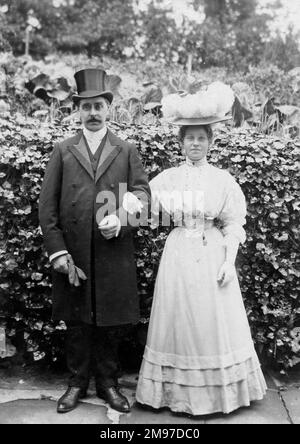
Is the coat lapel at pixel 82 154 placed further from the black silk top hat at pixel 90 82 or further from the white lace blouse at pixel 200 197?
the white lace blouse at pixel 200 197

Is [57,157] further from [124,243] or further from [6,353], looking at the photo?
[6,353]

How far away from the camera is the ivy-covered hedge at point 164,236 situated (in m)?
3.84

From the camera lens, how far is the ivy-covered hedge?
384 cm

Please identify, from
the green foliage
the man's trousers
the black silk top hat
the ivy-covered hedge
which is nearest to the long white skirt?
the man's trousers

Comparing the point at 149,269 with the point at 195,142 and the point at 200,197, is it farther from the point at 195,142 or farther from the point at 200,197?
the point at 195,142

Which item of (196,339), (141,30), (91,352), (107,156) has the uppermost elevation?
(141,30)

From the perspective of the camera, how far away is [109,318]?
129 inches

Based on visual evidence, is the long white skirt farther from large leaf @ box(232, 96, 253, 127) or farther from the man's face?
large leaf @ box(232, 96, 253, 127)

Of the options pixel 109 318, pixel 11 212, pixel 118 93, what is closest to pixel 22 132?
pixel 11 212

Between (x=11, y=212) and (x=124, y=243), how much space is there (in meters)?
0.97

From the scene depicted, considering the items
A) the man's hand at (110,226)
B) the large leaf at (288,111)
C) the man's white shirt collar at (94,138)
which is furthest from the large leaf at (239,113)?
the man's hand at (110,226)

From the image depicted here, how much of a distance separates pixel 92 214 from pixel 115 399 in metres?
1.22

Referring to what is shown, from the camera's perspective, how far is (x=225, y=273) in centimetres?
330

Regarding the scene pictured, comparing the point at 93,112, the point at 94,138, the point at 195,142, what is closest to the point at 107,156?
the point at 94,138
